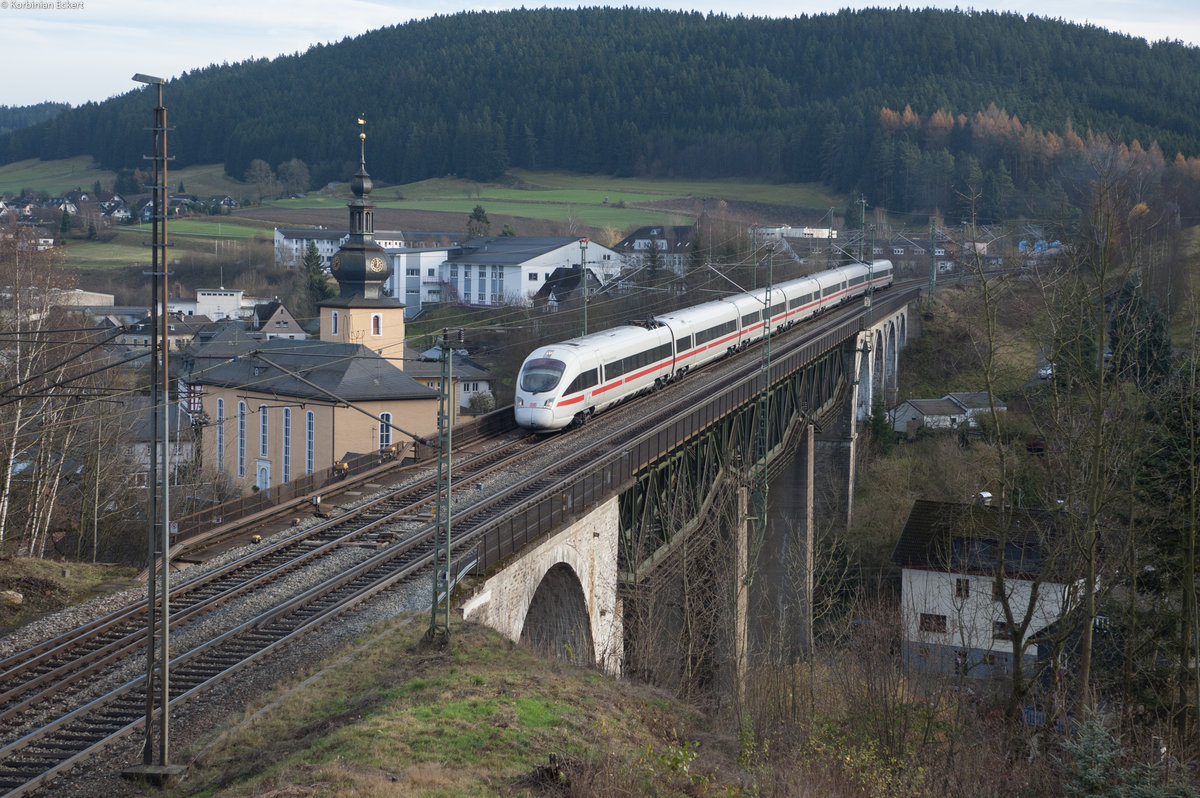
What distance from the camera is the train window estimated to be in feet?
101

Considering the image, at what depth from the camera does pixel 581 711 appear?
637 inches

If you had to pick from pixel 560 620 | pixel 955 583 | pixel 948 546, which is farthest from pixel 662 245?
pixel 560 620

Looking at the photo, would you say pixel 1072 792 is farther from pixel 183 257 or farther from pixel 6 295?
pixel 183 257

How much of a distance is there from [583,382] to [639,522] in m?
5.26

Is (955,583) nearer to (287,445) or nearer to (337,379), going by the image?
(337,379)

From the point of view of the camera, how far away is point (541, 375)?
30.6 m

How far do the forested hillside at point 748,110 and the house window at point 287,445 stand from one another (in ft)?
335

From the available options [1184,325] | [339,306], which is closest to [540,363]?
[339,306]

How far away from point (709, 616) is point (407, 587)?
507 inches

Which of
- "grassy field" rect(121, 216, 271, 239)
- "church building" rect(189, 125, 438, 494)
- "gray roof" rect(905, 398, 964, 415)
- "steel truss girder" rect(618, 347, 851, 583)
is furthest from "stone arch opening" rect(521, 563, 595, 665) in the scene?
"grassy field" rect(121, 216, 271, 239)

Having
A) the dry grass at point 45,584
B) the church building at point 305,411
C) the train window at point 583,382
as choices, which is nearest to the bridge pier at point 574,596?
the train window at point 583,382

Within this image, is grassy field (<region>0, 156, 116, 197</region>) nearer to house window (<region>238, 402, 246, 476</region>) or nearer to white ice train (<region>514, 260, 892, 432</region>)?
house window (<region>238, 402, 246, 476</region>)

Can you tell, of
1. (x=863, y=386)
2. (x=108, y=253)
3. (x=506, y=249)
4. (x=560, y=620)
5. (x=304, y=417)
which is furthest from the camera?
(x=108, y=253)

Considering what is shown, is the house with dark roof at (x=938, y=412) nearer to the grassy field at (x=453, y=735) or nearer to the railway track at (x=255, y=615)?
the railway track at (x=255, y=615)
